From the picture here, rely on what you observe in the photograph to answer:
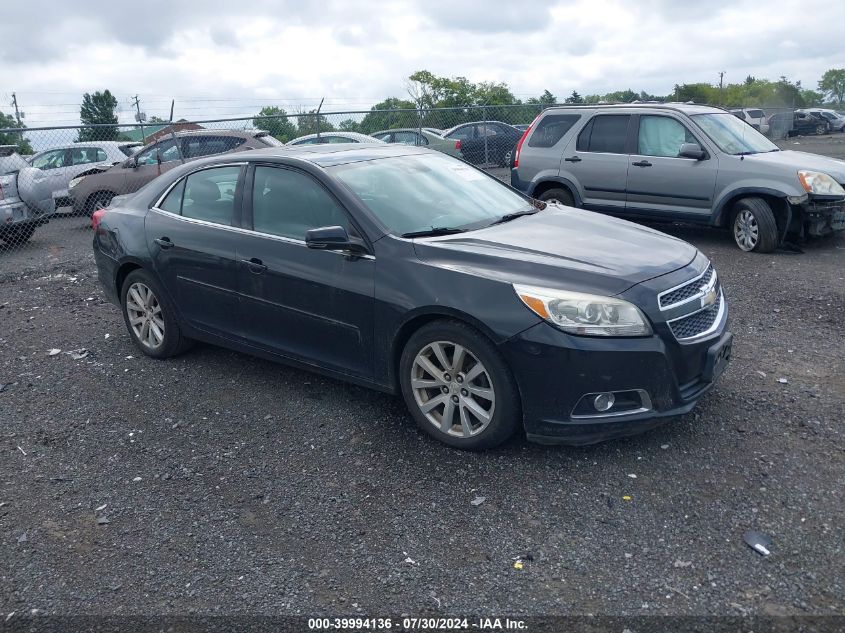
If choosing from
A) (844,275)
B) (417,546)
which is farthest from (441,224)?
(844,275)

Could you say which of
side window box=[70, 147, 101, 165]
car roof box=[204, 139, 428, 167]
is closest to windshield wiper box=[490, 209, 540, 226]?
car roof box=[204, 139, 428, 167]

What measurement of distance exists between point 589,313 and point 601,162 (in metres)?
6.52

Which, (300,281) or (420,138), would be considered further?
(420,138)

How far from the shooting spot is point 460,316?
155 inches

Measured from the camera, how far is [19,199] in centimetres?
1104

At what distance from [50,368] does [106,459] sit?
197cm

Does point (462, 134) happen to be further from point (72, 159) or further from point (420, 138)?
point (72, 159)

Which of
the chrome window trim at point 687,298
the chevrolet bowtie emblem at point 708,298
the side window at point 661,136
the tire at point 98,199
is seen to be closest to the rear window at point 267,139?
the tire at point 98,199

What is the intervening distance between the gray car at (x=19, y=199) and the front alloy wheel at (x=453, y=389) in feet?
29.6

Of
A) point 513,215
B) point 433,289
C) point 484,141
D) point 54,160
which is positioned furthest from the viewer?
point 484,141

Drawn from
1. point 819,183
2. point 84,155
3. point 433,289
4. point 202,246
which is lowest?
point 433,289

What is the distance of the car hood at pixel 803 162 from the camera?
8656 millimetres

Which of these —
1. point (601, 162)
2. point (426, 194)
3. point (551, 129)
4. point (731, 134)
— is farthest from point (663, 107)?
point (426, 194)

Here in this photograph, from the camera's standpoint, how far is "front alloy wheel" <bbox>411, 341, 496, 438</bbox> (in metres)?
3.99
